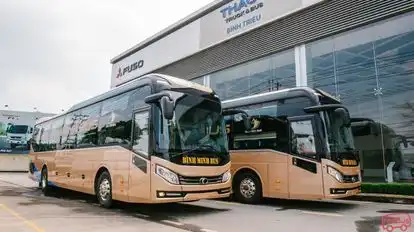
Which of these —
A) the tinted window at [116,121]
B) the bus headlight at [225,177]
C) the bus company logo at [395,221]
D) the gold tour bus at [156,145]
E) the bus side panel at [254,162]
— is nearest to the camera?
the bus company logo at [395,221]

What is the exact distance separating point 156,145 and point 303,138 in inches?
157

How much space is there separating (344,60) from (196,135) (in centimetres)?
1055

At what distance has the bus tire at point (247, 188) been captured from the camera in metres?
10.4

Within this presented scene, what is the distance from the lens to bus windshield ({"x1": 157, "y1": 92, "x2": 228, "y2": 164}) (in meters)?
7.45

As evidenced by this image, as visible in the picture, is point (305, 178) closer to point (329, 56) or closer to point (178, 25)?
point (329, 56)

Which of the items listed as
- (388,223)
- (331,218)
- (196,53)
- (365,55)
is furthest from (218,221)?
(196,53)

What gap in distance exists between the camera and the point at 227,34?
69.5 ft

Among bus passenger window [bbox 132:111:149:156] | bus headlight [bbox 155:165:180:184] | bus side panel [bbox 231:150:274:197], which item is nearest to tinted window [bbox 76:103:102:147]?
bus passenger window [bbox 132:111:149:156]

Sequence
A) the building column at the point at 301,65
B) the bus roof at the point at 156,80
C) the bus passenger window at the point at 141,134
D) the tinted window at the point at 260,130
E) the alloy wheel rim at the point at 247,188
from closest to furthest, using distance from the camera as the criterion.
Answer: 1. the bus passenger window at the point at 141,134
2. the bus roof at the point at 156,80
3. the tinted window at the point at 260,130
4. the alloy wheel rim at the point at 247,188
5. the building column at the point at 301,65

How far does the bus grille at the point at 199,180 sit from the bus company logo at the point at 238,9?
13.6 metres

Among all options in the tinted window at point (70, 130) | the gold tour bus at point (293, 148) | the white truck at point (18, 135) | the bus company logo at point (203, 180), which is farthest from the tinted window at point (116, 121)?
the white truck at point (18, 135)

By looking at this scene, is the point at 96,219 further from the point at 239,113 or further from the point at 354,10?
the point at 354,10

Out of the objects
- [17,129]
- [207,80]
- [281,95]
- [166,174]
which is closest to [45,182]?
[166,174]

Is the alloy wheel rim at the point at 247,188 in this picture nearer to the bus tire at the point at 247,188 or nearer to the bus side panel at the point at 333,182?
the bus tire at the point at 247,188
